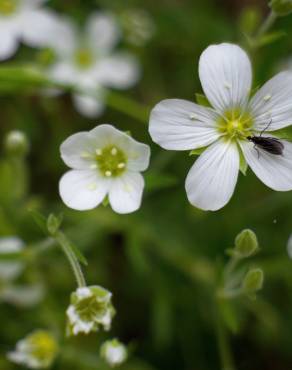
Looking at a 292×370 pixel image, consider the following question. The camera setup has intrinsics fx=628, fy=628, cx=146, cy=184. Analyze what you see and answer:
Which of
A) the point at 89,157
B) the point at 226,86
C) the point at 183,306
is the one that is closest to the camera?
the point at 226,86

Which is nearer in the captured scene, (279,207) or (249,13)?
(249,13)

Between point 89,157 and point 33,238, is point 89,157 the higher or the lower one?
the lower one

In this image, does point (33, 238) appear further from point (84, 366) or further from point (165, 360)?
point (165, 360)

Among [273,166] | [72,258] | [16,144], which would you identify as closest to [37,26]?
[16,144]

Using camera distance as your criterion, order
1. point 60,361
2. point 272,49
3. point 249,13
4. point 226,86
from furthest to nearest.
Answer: point 272,49, point 60,361, point 249,13, point 226,86

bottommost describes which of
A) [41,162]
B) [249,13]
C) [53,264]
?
[53,264]

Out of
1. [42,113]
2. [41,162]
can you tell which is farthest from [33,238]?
[42,113]

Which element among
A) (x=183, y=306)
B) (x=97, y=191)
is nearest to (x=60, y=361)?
(x=183, y=306)
